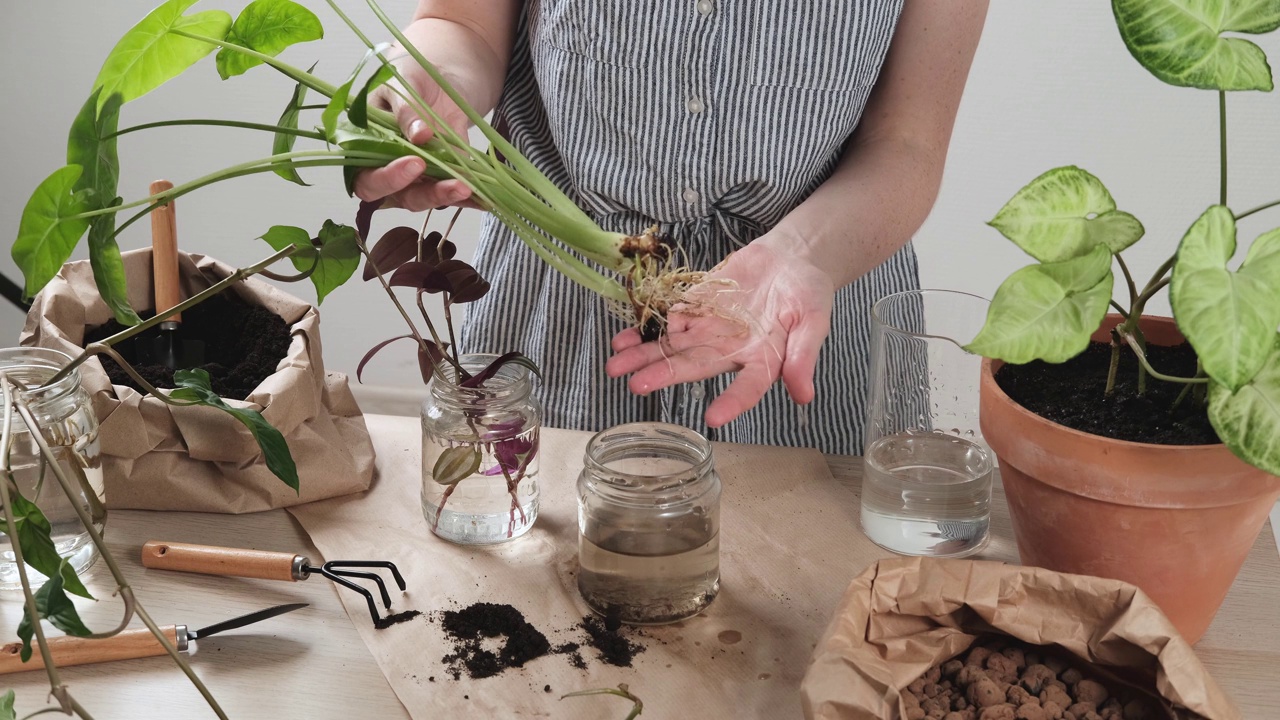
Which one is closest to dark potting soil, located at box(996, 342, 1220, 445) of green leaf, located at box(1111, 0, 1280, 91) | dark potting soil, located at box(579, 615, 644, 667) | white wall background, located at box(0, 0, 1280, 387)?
green leaf, located at box(1111, 0, 1280, 91)

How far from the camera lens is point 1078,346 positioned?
70 centimetres

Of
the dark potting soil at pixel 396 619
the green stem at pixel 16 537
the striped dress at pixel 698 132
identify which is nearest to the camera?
the green stem at pixel 16 537

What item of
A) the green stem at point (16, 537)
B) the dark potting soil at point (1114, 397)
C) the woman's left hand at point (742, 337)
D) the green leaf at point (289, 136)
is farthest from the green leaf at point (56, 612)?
the dark potting soil at point (1114, 397)

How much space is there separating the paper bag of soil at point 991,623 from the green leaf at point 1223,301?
186 millimetres

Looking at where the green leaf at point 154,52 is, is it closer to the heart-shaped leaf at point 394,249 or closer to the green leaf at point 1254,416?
the heart-shaped leaf at point 394,249

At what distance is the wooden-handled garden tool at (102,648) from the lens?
0.77 metres

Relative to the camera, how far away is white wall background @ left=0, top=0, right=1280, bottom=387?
201cm

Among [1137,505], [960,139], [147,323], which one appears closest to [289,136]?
[147,323]

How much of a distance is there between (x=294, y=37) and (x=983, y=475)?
689 mm

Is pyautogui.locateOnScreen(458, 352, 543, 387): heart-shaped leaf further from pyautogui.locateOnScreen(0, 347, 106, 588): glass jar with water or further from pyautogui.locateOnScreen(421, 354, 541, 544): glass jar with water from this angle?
pyautogui.locateOnScreen(0, 347, 106, 588): glass jar with water

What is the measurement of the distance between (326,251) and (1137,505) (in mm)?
660

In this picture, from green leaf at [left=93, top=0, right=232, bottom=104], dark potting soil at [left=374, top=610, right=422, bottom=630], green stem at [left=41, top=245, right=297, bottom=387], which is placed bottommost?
dark potting soil at [left=374, top=610, right=422, bottom=630]

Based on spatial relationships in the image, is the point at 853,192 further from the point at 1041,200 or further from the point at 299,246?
the point at 299,246

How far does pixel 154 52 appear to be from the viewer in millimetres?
818
